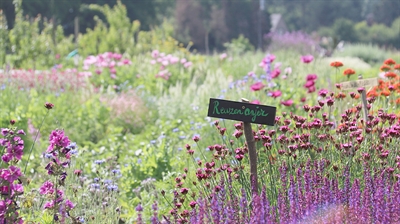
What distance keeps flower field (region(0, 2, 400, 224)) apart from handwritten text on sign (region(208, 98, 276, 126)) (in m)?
0.16

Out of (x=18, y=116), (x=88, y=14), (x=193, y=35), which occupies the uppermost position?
(x=18, y=116)

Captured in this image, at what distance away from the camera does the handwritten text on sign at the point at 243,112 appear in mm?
2756


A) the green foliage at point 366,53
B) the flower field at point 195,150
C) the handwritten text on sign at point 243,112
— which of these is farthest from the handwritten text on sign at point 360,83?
the green foliage at point 366,53

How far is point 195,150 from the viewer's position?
519 centimetres

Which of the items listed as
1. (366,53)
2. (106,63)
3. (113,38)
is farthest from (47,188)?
(366,53)

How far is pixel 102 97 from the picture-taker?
7.69 meters

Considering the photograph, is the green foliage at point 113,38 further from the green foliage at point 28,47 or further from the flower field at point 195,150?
the flower field at point 195,150

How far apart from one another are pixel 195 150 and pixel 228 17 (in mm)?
49920

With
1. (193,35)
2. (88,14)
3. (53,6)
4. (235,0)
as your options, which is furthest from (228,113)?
(235,0)

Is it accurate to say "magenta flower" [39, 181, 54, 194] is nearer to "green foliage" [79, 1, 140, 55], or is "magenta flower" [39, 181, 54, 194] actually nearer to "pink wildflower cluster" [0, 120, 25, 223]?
"pink wildflower cluster" [0, 120, 25, 223]

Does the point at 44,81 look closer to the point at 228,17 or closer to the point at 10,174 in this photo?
the point at 10,174

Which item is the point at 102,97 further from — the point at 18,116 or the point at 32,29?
the point at 32,29

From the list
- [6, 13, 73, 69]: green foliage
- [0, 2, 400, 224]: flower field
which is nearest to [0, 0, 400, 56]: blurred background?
[6, 13, 73, 69]: green foliage

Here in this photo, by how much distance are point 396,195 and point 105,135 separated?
4.56 metres
